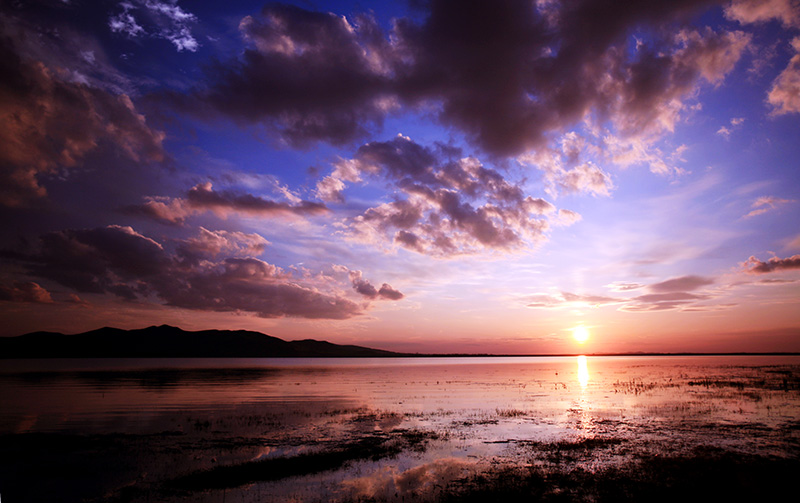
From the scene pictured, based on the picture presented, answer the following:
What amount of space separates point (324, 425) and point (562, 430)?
57.9 feet

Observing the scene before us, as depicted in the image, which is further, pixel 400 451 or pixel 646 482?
pixel 400 451

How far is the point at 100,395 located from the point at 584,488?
60029mm

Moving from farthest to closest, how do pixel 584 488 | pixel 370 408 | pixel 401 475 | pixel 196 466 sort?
pixel 370 408, pixel 196 466, pixel 401 475, pixel 584 488

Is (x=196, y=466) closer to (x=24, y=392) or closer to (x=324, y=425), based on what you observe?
(x=324, y=425)

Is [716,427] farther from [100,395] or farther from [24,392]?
[24,392]

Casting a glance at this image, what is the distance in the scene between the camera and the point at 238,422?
33438 millimetres

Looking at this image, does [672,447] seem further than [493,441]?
No

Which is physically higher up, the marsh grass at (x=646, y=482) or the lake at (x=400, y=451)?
the marsh grass at (x=646, y=482)

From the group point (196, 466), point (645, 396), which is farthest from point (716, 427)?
point (196, 466)

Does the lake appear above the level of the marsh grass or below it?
below

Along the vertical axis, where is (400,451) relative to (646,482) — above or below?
below

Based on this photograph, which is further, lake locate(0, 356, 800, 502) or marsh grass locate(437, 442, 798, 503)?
lake locate(0, 356, 800, 502)

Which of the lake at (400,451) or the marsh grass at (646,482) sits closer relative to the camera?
the marsh grass at (646,482)

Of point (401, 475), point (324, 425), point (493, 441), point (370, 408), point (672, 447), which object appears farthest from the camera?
point (370, 408)
